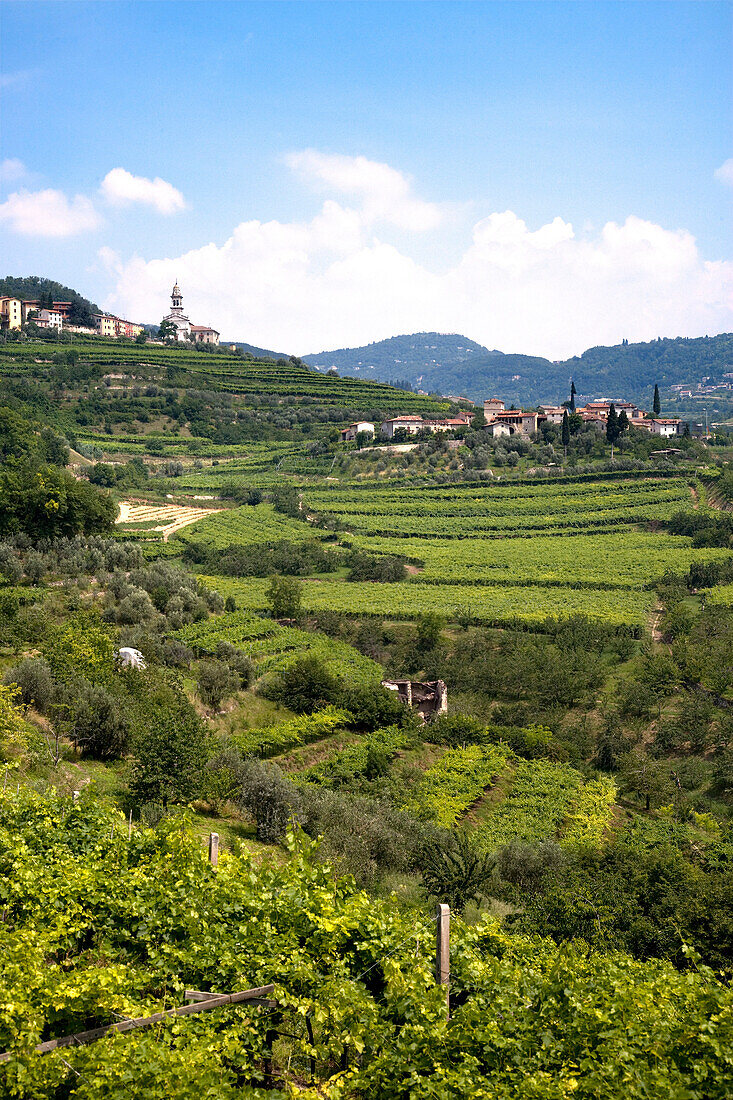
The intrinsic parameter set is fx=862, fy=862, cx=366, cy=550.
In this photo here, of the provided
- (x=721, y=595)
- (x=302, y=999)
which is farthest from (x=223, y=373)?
(x=302, y=999)

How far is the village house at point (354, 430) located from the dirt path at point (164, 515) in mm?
26044

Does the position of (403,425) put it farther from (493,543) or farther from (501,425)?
(493,543)

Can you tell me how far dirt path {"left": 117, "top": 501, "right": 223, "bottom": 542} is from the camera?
58.6 metres

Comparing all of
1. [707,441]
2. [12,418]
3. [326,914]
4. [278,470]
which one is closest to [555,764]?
[326,914]

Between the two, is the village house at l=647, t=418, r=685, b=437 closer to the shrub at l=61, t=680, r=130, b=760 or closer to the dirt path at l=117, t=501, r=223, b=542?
the dirt path at l=117, t=501, r=223, b=542

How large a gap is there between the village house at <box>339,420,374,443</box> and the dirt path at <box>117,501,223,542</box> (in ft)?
85.4

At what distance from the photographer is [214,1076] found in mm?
7258

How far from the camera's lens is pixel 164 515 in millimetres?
62844

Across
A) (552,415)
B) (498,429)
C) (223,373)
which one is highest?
(223,373)

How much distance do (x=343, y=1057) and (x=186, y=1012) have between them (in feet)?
5.63

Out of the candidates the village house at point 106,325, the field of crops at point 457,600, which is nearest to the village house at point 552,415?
the field of crops at point 457,600

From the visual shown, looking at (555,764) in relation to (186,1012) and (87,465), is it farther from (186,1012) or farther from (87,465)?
(87,465)

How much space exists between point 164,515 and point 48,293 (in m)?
80.9

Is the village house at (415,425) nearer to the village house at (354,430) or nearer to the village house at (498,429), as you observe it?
the village house at (354,430)
